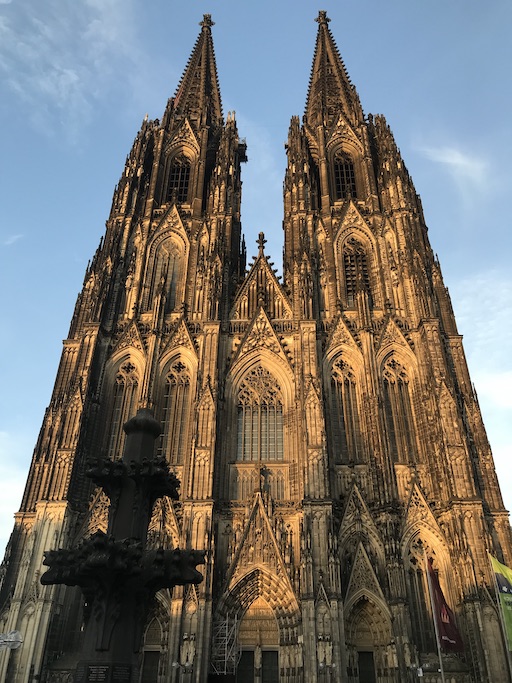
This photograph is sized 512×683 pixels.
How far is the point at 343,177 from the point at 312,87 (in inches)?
512

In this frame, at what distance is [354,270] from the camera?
32531 mm

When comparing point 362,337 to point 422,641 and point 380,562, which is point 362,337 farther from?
point 422,641

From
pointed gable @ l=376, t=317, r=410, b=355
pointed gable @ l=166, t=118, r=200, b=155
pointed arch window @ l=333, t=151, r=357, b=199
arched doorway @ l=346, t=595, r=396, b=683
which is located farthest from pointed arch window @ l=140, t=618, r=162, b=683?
pointed gable @ l=166, t=118, r=200, b=155

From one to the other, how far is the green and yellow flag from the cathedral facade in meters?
1.01

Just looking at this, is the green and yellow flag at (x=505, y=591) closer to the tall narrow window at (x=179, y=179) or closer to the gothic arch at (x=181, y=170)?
the gothic arch at (x=181, y=170)

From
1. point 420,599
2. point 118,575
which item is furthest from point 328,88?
point 118,575

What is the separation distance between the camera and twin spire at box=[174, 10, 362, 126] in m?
42.0

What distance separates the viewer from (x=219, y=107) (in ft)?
148

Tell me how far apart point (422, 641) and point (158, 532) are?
1113cm

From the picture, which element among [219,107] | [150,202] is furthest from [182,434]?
[219,107]

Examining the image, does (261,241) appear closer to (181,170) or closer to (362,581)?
(181,170)

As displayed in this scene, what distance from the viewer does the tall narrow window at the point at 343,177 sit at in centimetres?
3653

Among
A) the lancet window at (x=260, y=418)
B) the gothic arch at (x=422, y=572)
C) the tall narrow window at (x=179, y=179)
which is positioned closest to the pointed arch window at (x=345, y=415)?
the lancet window at (x=260, y=418)

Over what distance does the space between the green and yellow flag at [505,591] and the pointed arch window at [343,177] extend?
22765mm
